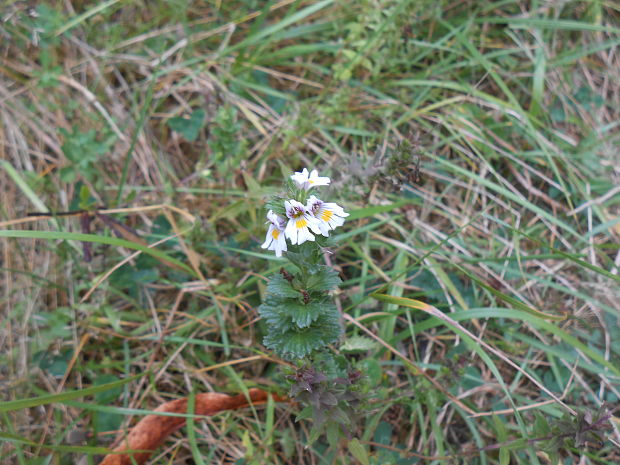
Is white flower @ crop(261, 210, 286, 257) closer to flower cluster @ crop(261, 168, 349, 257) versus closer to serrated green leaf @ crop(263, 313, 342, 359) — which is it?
flower cluster @ crop(261, 168, 349, 257)

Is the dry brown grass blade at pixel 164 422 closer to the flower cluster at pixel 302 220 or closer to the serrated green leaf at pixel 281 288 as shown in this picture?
the serrated green leaf at pixel 281 288

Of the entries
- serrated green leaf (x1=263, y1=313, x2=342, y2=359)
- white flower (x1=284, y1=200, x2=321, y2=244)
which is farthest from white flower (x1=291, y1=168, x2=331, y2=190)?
serrated green leaf (x1=263, y1=313, x2=342, y2=359)

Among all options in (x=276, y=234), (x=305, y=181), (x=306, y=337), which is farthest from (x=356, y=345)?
(x=305, y=181)

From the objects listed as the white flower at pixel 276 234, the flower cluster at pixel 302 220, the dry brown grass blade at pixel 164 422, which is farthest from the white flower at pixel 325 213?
the dry brown grass blade at pixel 164 422

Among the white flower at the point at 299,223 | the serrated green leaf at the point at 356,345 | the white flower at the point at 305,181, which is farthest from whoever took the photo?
the serrated green leaf at the point at 356,345

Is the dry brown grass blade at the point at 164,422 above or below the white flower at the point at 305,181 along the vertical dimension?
below

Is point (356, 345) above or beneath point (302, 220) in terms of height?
beneath

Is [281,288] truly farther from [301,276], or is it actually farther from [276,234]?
[276,234]

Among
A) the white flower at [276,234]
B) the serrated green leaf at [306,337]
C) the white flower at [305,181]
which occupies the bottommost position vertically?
the serrated green leaf at [306,337]
